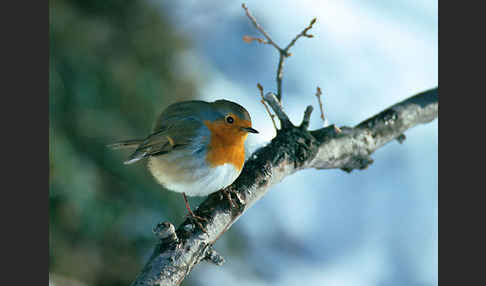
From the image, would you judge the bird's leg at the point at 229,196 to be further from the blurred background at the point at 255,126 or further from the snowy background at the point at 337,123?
the snowy background at the point at 337,123

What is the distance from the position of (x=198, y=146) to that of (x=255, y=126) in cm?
133

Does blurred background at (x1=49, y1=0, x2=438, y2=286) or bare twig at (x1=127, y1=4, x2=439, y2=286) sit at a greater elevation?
blurred background at (x1=49, y1=0, x2=438, y2=286)

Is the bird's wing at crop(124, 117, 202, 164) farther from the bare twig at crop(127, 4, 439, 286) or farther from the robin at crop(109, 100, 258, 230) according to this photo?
the bare twig at crop(127, 4, 439, 286)

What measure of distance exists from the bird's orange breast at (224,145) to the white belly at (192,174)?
0.05 feet

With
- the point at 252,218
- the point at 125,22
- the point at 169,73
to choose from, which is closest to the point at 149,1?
the point at 125,22

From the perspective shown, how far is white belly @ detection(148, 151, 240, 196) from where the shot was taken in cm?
103

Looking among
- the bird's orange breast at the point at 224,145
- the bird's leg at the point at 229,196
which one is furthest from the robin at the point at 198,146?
the bird's leg at the point at 229,196

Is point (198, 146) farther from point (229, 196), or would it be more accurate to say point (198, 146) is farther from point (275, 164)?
point (275, 164)

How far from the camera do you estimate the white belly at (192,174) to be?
3.37 feet

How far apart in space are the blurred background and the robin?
0.52 m

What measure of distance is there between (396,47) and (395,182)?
155 cm

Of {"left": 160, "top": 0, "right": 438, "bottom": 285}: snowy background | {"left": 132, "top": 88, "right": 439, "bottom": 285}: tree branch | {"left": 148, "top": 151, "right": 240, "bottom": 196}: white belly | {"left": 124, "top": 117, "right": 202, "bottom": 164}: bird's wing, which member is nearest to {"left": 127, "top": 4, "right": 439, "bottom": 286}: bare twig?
{"left": 132, "top": 88, "right": 439, "bottom": 285}: tree branch

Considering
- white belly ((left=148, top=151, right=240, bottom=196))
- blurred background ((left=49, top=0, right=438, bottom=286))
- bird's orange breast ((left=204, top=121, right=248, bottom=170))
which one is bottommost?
white belly ((left=148, top=151, right=240, bottom=196))

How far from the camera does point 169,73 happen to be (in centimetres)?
267
